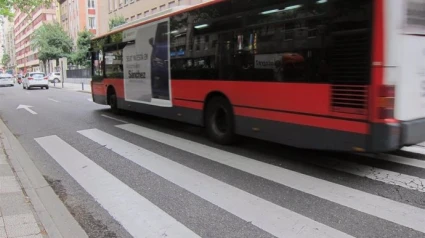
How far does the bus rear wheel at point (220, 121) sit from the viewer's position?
25.1 feet

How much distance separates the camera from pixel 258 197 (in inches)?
197

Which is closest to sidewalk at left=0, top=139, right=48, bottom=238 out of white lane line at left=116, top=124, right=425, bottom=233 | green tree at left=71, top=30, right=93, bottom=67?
white lane line at left=116, top=124, right=425, bottom=233

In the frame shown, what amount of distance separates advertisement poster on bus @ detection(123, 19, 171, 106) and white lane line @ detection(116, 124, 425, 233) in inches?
91.2

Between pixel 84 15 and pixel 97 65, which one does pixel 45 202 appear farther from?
pixel 84 15

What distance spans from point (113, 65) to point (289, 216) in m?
9.48

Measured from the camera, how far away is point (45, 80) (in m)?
34.6

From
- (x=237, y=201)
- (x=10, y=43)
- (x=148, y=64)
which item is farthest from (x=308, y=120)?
(x=10, y=43)

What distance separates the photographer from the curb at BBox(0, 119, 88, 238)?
4.02m

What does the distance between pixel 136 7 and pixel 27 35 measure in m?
80.6

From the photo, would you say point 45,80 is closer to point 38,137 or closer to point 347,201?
point 38,137

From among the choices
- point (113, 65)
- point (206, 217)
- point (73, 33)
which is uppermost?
point (73, 33)

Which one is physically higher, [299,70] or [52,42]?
[52,42]

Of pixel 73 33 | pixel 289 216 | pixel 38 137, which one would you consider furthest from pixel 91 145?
pixel 73 33

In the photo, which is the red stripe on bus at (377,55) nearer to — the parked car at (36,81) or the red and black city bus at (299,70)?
the red and black city bus at (299,70)
